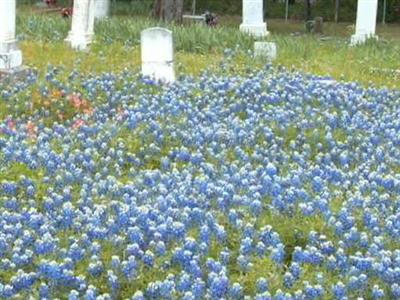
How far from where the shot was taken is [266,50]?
48.4ft

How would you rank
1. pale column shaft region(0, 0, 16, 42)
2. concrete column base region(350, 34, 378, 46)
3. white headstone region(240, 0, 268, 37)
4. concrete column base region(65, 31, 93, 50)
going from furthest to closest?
white headstone region(240, 0, 268, 37), concrete column base region(350, 34, 378, 46), concrete column base region(65, 31, 93, 50), pale column shaft region(0, 0, 16, 42)

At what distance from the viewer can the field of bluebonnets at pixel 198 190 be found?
5.27 meters

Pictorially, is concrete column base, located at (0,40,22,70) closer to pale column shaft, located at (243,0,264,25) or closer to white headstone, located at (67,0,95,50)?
white headstone, located at (67,0,95,50)

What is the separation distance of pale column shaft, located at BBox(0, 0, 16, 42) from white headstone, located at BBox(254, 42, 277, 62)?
368 cm

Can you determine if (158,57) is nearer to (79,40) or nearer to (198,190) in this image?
(79,40)

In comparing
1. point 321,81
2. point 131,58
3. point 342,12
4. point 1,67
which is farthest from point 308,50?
point 342,12

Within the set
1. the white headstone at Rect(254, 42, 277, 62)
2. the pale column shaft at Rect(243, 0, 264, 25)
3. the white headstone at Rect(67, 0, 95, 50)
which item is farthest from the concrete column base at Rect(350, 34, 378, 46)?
the white headstone at Rect(67, 0, 95, 50)

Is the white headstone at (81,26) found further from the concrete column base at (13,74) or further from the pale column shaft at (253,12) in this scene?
the pale column shaft at (253,12)

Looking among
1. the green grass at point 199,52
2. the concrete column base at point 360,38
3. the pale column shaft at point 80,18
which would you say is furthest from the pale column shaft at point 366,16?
the pale column shaft at point 80,18

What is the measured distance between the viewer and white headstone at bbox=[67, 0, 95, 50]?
607 inches

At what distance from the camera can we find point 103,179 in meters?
7.14

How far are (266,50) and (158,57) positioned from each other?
11.9ft


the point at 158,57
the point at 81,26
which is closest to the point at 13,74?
the point at 158,57

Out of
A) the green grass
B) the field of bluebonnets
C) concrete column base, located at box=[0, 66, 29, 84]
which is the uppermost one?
the green grass
